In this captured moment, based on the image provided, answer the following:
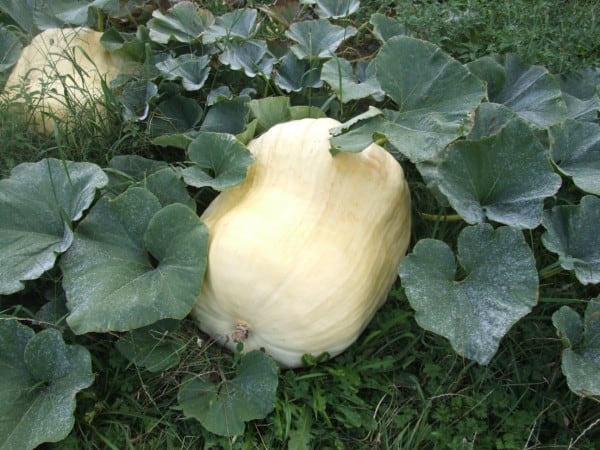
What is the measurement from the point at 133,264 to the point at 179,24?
106cm

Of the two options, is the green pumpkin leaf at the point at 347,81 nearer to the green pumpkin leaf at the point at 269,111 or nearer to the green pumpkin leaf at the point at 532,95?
the green pumpkin leaf at the point at 269,111

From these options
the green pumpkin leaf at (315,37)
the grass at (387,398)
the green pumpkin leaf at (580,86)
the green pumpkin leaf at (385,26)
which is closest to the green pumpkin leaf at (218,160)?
the grass at (387,398)

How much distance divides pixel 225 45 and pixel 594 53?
4.62 feet

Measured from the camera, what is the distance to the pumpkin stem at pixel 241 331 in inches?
67.0

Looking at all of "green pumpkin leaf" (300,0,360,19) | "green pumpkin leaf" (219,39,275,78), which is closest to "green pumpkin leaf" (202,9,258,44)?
"green pumpkin leaf" (219,39,275,78)

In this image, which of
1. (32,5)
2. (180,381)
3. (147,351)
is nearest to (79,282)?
(147,351)

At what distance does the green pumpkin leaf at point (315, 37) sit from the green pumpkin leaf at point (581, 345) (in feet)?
3.88

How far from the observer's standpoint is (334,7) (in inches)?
99.7

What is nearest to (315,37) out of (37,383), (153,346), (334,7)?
(334,7)

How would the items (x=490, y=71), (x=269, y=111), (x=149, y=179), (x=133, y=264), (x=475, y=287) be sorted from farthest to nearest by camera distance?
(x=490, y=71) < (x=269, y=111) < (x=149, y=179) < (x=133, y=264) < (x=475, y=287)

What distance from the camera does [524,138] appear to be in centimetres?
172

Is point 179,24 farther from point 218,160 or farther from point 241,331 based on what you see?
point 241,331

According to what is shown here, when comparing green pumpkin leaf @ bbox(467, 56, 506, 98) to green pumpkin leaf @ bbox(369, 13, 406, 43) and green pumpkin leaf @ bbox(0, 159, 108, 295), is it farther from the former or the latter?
green pumpkin leaf @ bbox(0, 159, 108, 295)

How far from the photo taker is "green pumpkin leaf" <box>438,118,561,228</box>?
67.0 inches
